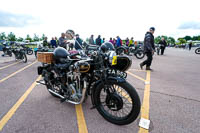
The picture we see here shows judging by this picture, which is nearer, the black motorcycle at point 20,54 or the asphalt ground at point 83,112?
the asphalt ground at point 83,112

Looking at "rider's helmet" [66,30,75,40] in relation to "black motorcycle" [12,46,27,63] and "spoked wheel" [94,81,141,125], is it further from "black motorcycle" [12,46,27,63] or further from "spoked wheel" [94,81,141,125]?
"black motorcycle" [12,46,27,63]

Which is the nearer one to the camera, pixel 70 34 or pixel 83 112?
pixel 70 34

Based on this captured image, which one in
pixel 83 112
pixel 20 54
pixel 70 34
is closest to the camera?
pixel 70 34

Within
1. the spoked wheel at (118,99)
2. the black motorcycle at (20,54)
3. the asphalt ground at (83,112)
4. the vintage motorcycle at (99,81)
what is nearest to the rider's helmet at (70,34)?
the vintage motorcycle at (99,81)

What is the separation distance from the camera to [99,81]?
1972mm

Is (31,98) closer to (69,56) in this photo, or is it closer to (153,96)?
(69,56)

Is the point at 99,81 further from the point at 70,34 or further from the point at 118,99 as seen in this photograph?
the point at 70,34

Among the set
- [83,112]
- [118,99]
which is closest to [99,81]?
[118,99]

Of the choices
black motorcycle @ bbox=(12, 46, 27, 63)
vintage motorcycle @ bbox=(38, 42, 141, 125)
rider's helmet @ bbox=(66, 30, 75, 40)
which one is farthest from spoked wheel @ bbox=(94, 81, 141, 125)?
black motorcycle @ bbox=(12, 46, 27, 63)

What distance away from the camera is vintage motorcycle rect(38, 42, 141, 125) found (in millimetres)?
1859

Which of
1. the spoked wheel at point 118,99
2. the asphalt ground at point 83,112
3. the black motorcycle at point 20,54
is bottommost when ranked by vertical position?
the asphalt ground at point 83,112

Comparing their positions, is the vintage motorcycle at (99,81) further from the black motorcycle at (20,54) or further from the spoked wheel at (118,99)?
the black motorcycle at (20,54)

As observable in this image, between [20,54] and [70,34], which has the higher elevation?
[70,34]

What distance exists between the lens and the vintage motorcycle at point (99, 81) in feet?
6.10
